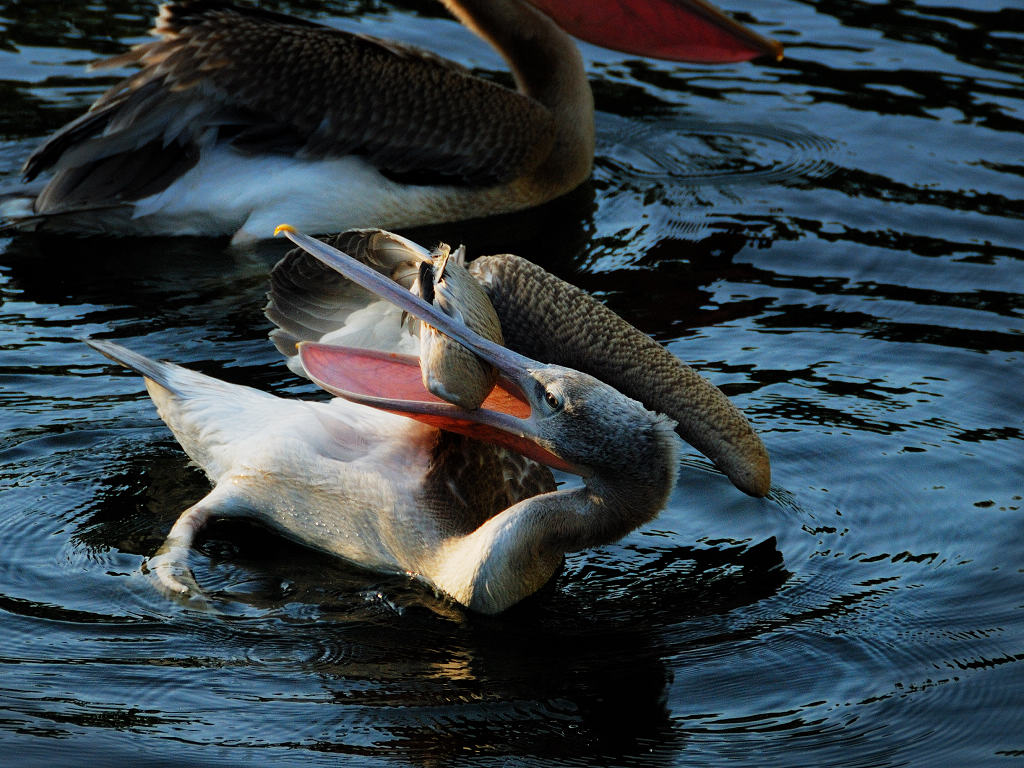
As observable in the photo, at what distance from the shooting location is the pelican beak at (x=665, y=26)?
20.9 feet

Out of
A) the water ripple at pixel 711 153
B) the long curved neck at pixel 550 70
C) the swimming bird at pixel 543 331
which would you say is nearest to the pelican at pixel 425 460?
the swimming bird at pixel 543 331

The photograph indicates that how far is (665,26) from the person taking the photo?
21.1 ft

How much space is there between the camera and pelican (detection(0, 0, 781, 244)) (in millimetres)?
5621

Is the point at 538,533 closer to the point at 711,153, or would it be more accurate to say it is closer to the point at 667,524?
the point at 667,524

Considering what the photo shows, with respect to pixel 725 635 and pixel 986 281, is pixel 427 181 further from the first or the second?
pixel 725 635

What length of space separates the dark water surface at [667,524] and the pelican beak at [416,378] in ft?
1.40

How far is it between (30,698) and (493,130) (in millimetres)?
3394

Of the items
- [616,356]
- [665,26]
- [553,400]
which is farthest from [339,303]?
[665,26]

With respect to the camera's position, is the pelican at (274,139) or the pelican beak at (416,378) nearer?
the pelican beak at (416,378)

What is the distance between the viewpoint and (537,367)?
3.42 m

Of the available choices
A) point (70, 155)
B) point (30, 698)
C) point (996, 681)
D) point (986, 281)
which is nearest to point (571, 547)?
point (996, 681)

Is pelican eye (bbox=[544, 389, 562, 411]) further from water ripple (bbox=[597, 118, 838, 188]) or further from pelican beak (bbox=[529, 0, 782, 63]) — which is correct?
pelican beak (bbox=[529, 0, 782, 63])

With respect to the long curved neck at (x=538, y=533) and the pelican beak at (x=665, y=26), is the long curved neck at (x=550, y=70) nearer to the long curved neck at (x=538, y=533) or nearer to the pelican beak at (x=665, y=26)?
the pelican beak at (x=665, y=26)

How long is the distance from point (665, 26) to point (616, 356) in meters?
2.76
